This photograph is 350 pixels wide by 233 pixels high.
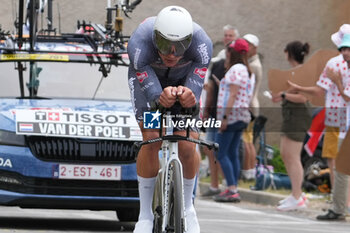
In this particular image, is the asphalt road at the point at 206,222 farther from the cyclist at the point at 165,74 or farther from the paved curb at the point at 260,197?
the cyclist at the point at 165,74

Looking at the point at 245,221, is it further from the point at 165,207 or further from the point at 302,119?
the point at 165,207

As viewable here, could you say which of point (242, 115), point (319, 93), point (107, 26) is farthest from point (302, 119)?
point (107, 26)

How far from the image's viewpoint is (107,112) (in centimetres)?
1062

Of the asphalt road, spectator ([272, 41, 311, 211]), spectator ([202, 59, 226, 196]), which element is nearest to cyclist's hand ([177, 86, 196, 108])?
the asphalt road

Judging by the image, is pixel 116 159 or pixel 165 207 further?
pixel 116 159

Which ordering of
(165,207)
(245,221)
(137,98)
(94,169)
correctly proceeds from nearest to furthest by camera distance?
1. (165,207)
2. (137,98)
3. (94,169)
4. (245,221)

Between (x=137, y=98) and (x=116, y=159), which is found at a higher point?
(x=137, y=98)

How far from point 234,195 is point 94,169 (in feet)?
18.0

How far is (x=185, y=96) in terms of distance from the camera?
7.46 m

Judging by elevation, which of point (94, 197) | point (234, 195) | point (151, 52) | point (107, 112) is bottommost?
point (234, 195)

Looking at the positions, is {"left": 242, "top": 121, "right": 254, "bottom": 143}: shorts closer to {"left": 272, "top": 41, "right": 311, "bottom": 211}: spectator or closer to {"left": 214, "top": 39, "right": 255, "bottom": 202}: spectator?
{"left": 214, "top": 39, "right": 255, "bottom": 202}: spectator

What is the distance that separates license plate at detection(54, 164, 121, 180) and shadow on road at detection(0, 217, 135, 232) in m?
0.61

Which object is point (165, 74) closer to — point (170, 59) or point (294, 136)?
point (170, 59)

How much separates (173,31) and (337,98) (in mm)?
6264
